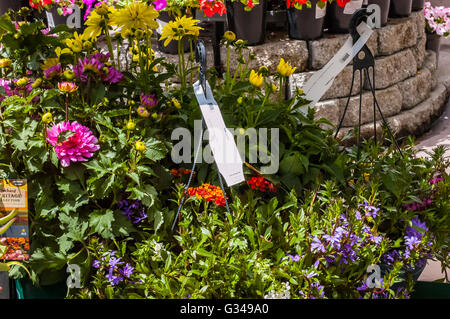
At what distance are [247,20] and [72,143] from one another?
5.33 feet

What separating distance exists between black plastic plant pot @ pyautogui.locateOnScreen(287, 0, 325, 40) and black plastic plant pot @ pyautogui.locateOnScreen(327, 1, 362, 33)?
3.4 inches

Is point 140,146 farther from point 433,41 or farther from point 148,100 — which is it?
point 433,41

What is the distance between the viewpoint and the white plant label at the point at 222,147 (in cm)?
99

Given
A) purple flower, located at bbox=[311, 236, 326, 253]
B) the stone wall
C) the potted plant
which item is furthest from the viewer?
the potted plant

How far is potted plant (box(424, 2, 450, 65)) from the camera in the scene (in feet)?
13.2

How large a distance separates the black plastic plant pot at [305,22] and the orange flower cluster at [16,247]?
2011mm

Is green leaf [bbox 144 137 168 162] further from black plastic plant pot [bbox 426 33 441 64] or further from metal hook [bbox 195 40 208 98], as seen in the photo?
black plastic plant pot [bbox 426 33 441 64]

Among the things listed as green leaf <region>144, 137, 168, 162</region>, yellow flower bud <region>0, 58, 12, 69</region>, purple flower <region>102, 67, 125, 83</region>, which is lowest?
green leaf <region>144, 137, 168, 162</region>

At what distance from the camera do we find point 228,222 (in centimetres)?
105

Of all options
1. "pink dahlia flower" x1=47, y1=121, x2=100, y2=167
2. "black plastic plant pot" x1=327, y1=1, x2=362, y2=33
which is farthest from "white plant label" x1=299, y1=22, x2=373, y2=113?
"black plastic plant pot" x1=327, y1=1, x2=362, y2=33

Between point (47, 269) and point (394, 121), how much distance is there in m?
2.52

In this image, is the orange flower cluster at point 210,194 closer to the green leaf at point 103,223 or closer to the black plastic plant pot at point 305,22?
the green leaf at point 103,223

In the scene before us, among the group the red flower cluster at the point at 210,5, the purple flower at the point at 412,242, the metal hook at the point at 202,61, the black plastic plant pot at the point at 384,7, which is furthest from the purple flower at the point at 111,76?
the black plastic plant pot at the point at 384,7

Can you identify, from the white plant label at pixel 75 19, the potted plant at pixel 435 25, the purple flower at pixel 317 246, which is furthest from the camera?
the potted plant at pixel 435 25
